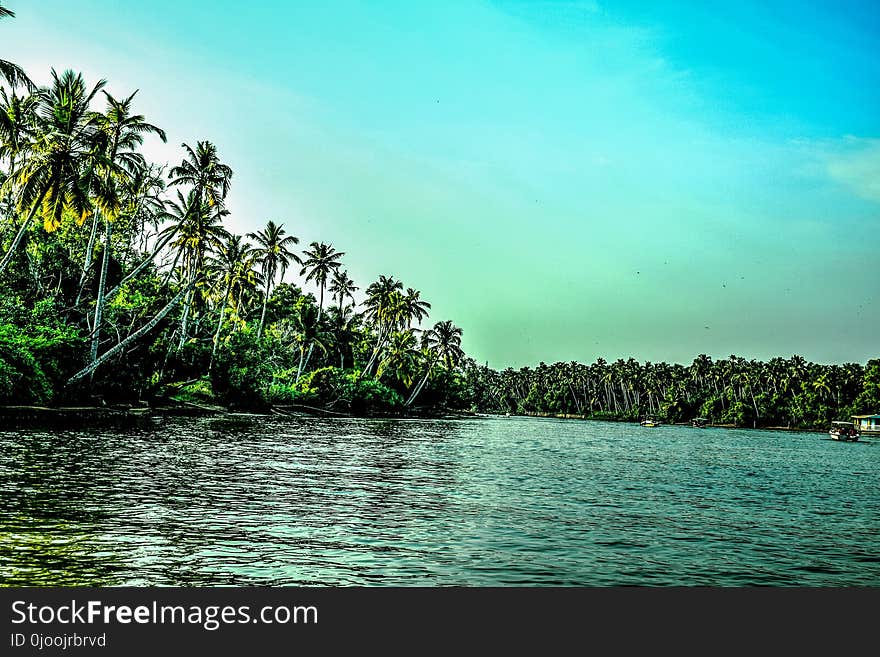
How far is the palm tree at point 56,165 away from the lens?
1578 inches

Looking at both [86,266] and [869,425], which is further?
[869,425]

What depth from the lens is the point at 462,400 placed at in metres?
164

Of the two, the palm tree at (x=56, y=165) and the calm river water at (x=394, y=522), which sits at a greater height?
the palm tree at (x=56, y=165)

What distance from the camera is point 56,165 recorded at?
4022cm

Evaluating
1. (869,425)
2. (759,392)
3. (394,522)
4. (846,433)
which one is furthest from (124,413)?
(759,392)

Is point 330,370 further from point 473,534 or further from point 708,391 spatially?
point 708,391

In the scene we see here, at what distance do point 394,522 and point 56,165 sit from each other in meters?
32.7

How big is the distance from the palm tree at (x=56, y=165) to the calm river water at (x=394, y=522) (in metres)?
13.1

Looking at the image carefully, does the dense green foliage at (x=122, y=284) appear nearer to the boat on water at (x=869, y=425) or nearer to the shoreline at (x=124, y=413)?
the shoreline at (x=124, y=413)

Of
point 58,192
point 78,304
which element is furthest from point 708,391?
point 58,192

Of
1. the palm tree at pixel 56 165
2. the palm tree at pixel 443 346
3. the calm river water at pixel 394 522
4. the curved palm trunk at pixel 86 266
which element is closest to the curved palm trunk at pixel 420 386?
the palm tree at pixel 443 346

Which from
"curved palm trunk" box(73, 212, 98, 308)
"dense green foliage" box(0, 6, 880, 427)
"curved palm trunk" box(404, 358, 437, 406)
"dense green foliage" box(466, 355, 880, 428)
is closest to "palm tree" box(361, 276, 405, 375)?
"dense green foliage" box(0, 6, 880, 427)

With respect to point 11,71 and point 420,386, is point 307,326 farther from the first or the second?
point 11,71

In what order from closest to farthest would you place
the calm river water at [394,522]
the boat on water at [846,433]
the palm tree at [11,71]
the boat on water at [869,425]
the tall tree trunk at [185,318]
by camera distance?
the calm river water at [394,522], the palm tree at [11,71], the tall tree trunk at [185,318], the boat on water at [846,433], the boat on water at [869,425]
